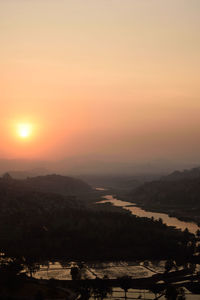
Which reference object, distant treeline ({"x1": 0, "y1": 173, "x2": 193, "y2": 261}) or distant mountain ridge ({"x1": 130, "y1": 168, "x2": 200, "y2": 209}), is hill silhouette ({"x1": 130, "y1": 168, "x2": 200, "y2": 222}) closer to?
distant mountain ridge ({"x1": 130, "y1": 168, "x2": 200, "y2": 209})

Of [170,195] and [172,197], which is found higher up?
[170,195]

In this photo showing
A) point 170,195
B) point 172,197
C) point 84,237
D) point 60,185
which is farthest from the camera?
point 60,185

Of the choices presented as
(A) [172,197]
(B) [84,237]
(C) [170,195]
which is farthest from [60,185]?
(B) [84,237]

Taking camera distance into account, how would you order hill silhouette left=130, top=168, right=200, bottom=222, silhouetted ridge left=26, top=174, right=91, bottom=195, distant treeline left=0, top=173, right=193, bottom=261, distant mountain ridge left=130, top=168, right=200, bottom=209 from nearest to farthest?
distant treeline left=0, top=173, right=193, bottom=261 < hill silhouette left=130, top=168, right=200, bottom=222 < distant mountain ridge left=130, top=168, right=200, bottom=209 < silhouetted ridge left=26, top=174, right=91, bottom=195

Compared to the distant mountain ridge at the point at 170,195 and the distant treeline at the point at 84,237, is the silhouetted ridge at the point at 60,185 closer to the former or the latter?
the distant mountain ridge at the point at 170,195

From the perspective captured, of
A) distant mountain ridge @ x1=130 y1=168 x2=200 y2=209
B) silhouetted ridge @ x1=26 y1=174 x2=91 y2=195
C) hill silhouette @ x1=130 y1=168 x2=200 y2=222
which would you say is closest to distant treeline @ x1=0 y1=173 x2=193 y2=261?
hill silhouette @ x1=130 y1=168 x2=200 y2=222

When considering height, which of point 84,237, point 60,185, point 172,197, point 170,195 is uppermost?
point 60,185

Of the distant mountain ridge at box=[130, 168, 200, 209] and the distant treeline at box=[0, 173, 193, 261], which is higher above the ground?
the distant mountain ridge at box=[130, 168, 200, 209]

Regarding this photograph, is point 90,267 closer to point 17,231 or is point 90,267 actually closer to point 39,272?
point 39,272

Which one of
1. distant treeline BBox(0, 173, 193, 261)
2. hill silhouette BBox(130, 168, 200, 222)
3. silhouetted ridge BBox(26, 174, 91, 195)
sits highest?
silhouetted ridge BBox(26, 174, 91, 195)

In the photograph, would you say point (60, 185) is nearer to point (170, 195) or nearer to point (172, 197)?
point (170, 195)

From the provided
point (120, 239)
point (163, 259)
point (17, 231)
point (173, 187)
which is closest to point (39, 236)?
point (17, 231)
